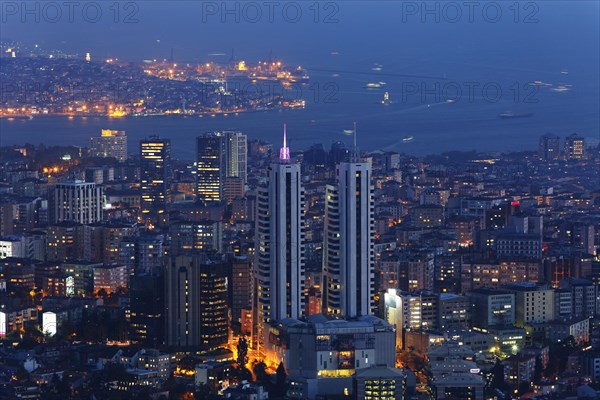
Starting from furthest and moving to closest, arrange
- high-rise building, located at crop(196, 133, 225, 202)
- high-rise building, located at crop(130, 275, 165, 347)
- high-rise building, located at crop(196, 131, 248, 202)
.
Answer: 1. high-rise building, located at crop(196, 131, 248, 202)
2. high-rise building, located at crop(196, 133, 225, 202)
3. high-rise building, located at crop(130, 275, 165, 347)

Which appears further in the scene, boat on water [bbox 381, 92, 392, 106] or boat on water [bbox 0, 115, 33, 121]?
boat on water [bbox 0, 115, 33, 121]

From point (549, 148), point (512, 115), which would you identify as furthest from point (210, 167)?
point (512, 115)

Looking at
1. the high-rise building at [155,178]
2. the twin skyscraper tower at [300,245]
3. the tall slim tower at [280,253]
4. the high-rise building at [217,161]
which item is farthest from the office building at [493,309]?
the high-rise building at [217,161]

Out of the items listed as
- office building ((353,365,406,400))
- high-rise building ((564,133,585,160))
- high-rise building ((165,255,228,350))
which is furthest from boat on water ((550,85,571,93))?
office building ((353,365,406,400))

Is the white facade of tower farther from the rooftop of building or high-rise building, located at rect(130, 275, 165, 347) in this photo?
the rooftop of building

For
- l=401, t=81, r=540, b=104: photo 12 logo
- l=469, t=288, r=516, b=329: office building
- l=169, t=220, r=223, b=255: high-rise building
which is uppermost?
l=401, t=81, r=540, b=104: photo 12 logo

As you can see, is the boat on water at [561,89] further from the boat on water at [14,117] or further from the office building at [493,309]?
the office building at [493,309]
